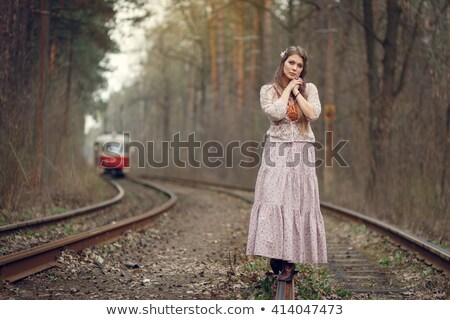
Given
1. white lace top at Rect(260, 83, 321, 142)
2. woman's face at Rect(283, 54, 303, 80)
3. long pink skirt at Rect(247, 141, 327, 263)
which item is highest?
woman's face at Rect(283, 54, 303, 80)

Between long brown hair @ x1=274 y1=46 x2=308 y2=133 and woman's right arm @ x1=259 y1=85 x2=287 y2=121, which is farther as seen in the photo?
long brown hair @ x1=274 y1=46 x2=308 y2=133

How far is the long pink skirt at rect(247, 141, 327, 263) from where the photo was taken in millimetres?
5012

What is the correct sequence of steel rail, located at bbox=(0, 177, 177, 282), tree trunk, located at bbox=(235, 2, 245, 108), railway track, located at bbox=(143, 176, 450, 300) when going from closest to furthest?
1. steel rail, located at bbox=(0, 177, 177, 282)
2. railway track, located at bbox=(143, 176, 450, 300)
3. tree trunk, located at bbox=(235, 2, 245, 108)

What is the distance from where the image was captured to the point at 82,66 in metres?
24.4

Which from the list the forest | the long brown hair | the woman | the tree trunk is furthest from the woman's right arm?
the tree trunk

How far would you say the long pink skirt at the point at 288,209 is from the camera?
501 centimetres

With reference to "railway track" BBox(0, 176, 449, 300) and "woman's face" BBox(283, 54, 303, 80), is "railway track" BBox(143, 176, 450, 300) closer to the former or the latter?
"railway track" BBox(0, 176, 449, 300)

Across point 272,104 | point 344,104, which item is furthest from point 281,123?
point 344,104

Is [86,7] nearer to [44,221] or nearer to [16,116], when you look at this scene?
[16,116]

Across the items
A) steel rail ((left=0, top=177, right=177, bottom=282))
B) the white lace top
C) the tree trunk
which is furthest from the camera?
the tree trunk

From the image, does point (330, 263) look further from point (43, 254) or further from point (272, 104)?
point (43, 254)

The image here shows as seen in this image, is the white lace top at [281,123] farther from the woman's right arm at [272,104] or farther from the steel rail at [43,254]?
the steel rail at [43,254]

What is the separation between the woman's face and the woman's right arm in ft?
0.60
